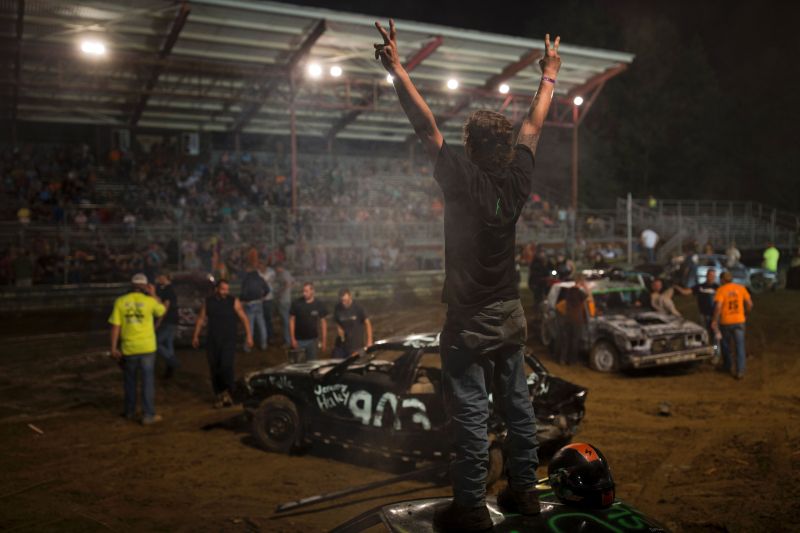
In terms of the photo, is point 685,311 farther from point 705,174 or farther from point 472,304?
point 705,174

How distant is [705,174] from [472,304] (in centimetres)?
5349

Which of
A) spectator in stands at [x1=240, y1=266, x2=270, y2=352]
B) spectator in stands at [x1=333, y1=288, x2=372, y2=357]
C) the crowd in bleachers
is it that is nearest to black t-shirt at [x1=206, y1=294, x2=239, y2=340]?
spectator in stands at [x1=333, y1=288, x2=372, y2=357]

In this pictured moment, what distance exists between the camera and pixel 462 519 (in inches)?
109

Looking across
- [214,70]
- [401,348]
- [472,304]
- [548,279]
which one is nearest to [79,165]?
[214,70]

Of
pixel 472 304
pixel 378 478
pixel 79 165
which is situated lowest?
pixel 378 478

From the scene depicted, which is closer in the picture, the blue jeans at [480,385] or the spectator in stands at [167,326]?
the blue jeans at [480,385]

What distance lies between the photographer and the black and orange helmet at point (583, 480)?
2830 mm

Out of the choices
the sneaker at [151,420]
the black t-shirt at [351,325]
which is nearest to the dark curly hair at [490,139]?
the sneaker at [151,420]

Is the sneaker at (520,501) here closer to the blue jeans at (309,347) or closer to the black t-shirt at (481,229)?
the black t-shirt at (481,229)

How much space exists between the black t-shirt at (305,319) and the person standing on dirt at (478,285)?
Answer: 319 inches

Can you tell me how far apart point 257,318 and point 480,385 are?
11553mm

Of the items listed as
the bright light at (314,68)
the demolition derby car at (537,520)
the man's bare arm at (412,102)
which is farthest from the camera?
the bright light at (314,68)

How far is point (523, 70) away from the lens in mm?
26797

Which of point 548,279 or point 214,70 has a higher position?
point 214,70
